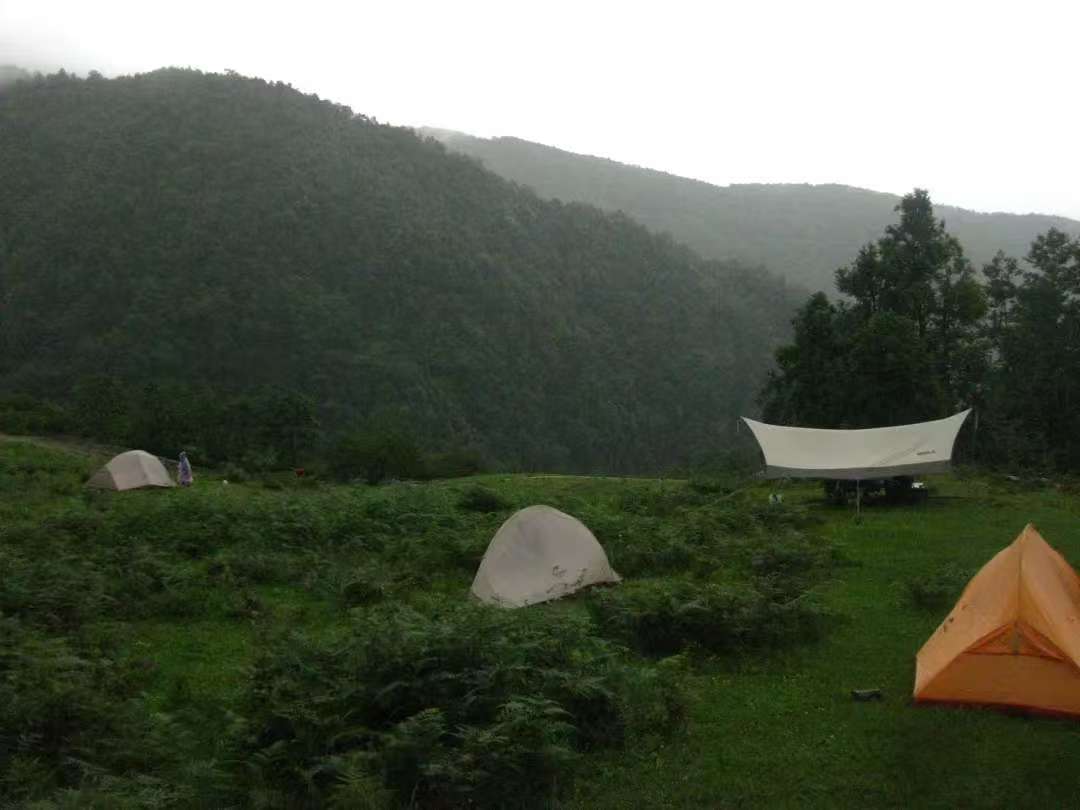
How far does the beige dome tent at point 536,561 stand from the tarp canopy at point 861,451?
9.18 meters

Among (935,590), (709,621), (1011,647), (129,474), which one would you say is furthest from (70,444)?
(1011,647)

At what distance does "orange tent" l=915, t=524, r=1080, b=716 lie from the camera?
27.1ft

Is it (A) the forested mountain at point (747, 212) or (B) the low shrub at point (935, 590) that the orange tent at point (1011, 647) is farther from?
(A) the forested mountain at point (747, 212)

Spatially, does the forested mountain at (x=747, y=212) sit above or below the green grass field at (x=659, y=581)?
above

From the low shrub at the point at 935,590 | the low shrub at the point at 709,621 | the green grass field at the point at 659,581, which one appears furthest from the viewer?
the low shrub at the point at 935,590

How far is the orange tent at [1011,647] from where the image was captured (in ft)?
27.1

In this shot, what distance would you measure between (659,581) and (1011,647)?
5.38 metres

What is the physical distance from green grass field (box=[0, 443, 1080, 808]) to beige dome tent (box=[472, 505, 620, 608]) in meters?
0.47

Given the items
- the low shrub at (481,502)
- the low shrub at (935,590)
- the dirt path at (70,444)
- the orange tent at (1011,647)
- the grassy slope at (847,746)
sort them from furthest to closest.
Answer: the dirt path at (70,444)
the low shrub at (481,502)
the low shrub at (935,590)
the orange tent at (1011,647)
the grassy slope at (847,746)

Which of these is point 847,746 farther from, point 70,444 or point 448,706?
point 70,444

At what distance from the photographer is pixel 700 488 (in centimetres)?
2422

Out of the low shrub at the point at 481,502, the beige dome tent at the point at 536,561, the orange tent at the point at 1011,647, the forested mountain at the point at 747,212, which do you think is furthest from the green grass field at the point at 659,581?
the forested mountain at the point at 747,212

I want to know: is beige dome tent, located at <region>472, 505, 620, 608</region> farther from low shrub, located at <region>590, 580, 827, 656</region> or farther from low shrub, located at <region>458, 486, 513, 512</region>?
low shrub, located at <region>458, 486, 513, 512</region>

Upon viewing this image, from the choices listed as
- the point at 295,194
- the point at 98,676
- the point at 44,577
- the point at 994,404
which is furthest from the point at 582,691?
the point at 295,194
